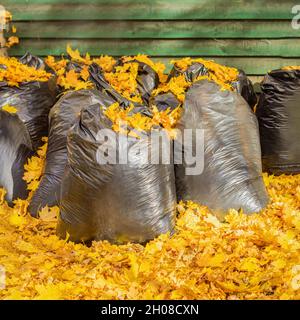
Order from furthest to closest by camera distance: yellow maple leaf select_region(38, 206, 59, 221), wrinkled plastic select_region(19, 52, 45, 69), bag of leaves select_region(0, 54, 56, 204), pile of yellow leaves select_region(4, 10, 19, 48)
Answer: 1. pile of yellow leaves select_region(4, 10, 19, 48)
2. wrinkled plastic select_region(19, 52, 45, 69)
3. bag of leaves select_region(0, 54, 56, 204)
4. yellow maple leaf select_region(38, 206, 59, 221)

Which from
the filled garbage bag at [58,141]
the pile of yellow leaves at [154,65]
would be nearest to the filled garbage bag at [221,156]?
the filled garbage bag at [58,141]

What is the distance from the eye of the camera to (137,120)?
3.24m

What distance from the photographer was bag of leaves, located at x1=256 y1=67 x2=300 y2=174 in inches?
155

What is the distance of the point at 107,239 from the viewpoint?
3.15 meters

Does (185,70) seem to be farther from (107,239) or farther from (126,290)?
(126,290)

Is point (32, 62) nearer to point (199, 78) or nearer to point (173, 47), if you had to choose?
point (173, 47)

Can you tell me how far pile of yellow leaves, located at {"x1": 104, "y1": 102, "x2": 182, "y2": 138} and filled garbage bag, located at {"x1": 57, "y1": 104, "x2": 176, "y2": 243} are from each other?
0.05 metres

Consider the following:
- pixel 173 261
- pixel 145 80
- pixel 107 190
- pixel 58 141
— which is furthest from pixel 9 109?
pixel 173 261

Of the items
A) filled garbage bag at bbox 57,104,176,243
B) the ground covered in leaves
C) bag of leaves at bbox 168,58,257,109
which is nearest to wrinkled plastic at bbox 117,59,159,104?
bag of leaves at bbox 168,58,257,109

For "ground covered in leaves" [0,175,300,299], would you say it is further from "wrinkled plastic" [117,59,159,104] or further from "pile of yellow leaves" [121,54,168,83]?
"pile of yellow leaves" [121,54,168,83]

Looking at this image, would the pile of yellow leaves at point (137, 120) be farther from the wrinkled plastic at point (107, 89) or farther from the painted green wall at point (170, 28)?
the painted green wall at point (170, 28)

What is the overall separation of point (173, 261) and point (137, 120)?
0.93 m
